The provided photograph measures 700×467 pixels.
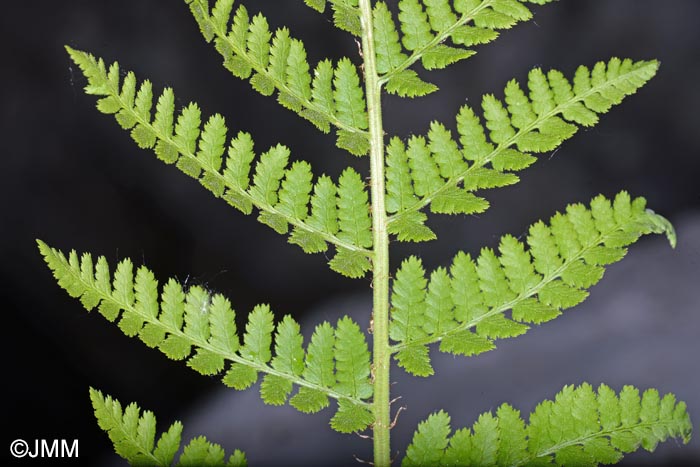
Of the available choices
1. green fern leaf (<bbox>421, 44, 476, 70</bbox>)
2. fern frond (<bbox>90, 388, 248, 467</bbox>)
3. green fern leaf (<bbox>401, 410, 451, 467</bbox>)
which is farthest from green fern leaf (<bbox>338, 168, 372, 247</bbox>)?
fern frond (<bbox>90, 388, 248, 467</bbox>)

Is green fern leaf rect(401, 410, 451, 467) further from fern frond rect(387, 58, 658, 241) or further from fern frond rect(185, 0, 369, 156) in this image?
fern frond rect(185, 0, 369, 156)

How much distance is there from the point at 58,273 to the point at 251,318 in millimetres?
452

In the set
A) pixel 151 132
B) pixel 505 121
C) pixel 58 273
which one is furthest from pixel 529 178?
pixel 58 273

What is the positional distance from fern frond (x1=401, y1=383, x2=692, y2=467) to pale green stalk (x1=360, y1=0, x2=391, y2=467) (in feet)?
0.28

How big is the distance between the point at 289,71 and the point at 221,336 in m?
0.63

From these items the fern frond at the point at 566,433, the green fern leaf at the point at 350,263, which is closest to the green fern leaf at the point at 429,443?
the fern frond at the point at 566,433

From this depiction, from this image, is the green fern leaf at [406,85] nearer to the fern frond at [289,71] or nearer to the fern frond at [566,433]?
the fern frond at [289,71]

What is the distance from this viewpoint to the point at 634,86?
5.53ft

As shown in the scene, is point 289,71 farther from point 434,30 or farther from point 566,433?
point 566,433

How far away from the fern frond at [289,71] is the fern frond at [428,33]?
80mm

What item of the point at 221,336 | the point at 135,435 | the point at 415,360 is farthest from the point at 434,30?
the point at 135,435

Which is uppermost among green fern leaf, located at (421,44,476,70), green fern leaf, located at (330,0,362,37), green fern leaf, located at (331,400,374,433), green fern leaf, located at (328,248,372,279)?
green fern leaf, located at (330,0,362,37)

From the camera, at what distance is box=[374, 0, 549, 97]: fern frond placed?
5.65ft

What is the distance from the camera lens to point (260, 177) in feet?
5.73
